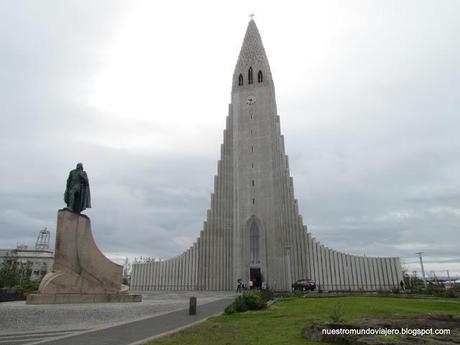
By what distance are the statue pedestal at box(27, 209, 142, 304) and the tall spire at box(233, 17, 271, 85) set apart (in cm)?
3658

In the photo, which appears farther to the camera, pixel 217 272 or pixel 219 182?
pixel 219 182

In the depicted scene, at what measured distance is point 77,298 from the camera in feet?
49.6

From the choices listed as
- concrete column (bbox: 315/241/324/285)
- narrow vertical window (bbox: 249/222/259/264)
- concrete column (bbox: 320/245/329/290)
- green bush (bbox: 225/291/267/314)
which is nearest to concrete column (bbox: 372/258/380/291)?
concrete column (bbox: 320/245/329/290)

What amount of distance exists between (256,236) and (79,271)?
27934mm

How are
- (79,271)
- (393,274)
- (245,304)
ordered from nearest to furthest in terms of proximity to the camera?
(245,304) → (79,271) → (393,274)

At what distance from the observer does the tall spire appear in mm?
49031

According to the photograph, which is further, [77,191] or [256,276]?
[256,276]

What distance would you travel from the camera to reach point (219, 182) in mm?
44250

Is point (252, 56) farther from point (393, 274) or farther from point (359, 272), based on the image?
point (393, 274)

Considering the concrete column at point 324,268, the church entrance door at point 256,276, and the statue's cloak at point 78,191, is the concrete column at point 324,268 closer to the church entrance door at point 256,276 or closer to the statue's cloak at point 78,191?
the church entrance door at point 256,276

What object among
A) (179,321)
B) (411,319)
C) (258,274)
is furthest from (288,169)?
(411,319)

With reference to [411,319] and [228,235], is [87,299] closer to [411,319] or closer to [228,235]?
[411,319]

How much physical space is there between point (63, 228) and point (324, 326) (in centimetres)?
1310

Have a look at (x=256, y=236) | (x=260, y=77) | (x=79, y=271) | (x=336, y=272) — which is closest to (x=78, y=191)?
(x=79, y=271)
